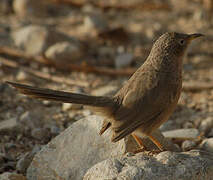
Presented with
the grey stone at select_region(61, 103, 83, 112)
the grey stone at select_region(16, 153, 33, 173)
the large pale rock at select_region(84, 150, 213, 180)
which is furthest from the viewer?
the grey stone at select_region(61, 103, 83, 112)

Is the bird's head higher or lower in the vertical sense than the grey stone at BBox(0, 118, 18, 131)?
higher

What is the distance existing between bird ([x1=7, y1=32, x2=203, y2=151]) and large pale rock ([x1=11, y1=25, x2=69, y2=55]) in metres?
3.84

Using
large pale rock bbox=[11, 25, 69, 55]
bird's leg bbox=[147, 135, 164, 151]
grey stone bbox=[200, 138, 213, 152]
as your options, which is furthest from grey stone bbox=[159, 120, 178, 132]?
large pale rock bbox=[11, 25, 69, 55]

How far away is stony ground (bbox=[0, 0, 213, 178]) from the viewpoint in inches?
243

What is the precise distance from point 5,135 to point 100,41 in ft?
13.2

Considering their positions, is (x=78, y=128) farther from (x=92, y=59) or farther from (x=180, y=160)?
(x=92, y=59)

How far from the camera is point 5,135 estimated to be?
5.87m

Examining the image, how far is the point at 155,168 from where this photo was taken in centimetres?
415

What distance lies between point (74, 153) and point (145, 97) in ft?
3.55

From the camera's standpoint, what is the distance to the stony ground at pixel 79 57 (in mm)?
6184

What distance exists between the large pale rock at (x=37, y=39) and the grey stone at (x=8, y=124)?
8.53ft

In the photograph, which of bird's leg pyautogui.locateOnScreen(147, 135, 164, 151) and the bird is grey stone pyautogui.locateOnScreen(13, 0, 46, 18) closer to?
the bird

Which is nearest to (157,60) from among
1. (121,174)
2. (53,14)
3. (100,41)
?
(121,174)

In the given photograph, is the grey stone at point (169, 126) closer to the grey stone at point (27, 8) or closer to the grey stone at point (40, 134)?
the grey stone at point (40, 134)
